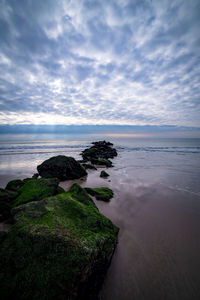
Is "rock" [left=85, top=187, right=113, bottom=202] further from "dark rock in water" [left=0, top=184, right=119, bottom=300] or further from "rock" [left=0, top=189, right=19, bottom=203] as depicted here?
"rock" [left=0, top=189, right=19, bottom=203]

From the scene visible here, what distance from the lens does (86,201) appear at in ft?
14.9

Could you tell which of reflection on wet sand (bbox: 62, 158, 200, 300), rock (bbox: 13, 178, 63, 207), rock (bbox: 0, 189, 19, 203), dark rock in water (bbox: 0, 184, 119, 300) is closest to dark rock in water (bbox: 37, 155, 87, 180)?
rock (bbox: 13, 178, 63, 207)

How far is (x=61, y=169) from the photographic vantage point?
9.63 meters

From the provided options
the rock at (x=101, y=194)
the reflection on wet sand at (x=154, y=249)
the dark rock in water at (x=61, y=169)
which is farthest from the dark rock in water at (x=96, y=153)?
the reflection on wet sand at (x=154, y=249)

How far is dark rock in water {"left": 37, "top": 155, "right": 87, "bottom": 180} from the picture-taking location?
31.4ft

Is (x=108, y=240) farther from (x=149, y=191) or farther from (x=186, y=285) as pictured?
(x=149, y=191)

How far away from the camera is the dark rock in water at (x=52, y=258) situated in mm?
1893

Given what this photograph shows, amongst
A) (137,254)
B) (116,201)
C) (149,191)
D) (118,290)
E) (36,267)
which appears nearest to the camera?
(36,267)

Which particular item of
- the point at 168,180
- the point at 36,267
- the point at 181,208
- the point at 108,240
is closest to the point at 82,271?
the point at 36,267

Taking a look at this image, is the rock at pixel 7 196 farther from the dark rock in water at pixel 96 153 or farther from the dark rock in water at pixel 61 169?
the dark rock in water at pixel 96 153

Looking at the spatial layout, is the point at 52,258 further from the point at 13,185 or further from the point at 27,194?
the point at 13,185

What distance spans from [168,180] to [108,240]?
7753mm

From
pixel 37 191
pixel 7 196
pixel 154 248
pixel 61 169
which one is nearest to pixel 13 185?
pixel 7 196

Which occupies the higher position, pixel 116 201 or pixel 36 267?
pixel 36 267
